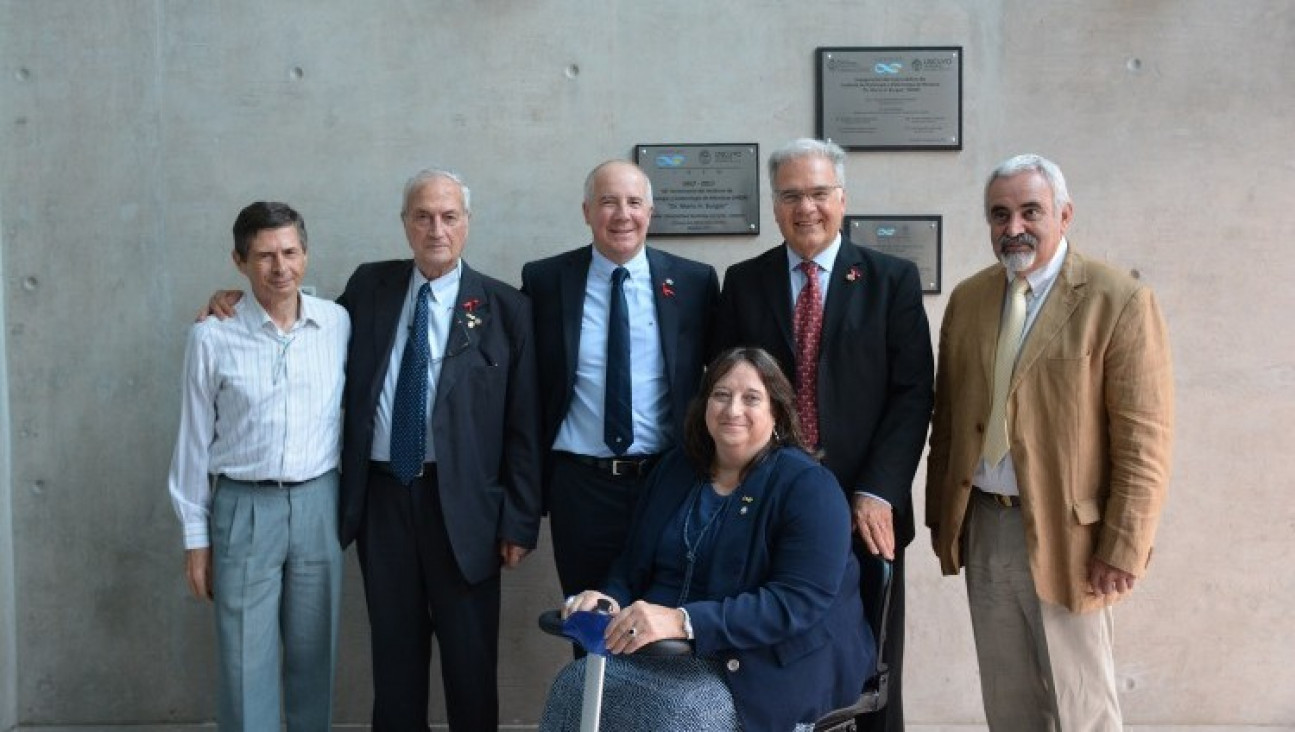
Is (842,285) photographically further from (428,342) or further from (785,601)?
(428,342)

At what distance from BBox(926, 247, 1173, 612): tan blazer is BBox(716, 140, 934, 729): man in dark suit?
235mm

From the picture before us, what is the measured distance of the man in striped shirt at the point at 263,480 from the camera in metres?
2.80

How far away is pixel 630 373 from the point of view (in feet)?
9.70

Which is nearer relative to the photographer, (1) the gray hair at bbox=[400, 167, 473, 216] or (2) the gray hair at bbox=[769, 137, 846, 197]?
(2) the gray hair at bbox=[769, 137, 846, 197]

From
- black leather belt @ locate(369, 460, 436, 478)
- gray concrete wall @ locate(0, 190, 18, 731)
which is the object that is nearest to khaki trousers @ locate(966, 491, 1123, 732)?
black leather belt @ locate(369, 460, 436, 478)

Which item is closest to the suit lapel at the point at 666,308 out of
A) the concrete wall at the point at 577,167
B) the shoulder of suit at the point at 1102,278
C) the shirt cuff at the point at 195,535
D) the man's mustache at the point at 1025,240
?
the concrete wall at the point at 577,167

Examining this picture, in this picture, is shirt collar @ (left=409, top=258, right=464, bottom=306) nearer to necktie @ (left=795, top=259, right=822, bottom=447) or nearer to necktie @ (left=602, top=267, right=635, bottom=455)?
necktie @ (left=602, top=267, right=635, bottom=455)

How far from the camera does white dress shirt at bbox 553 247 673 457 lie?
296 cm

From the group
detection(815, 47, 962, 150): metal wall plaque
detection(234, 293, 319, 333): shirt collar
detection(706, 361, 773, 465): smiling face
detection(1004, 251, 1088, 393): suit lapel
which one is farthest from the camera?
detection(815, 47, 962, 150): metal wall plaque

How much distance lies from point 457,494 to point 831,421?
1.02 m

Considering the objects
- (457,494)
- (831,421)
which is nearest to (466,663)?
(457,494)

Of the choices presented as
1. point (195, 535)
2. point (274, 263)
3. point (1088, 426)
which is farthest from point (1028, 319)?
point (195, 535)

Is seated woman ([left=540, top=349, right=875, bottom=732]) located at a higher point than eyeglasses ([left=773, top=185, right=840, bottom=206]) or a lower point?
lower

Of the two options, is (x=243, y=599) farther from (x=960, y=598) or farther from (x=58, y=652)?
(x=960, y=598)
